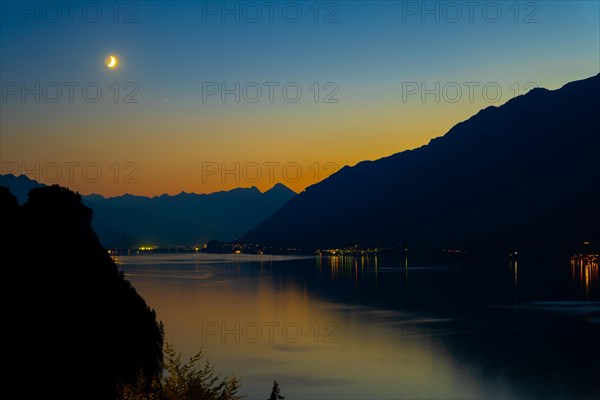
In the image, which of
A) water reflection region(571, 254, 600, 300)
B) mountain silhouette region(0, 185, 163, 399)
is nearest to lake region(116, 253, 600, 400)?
water reflection region(571, 254, 600, 300)

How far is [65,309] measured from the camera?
5238 cm

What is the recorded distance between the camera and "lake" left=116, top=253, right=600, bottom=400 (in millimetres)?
54656

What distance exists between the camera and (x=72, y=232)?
66562 mm

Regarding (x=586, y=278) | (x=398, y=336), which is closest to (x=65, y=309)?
(x=398, y=336)

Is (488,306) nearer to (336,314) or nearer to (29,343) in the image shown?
(336,314)

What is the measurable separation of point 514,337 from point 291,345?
25877mm

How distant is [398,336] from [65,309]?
137ft

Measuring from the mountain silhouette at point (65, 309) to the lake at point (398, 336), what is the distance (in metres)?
8.80

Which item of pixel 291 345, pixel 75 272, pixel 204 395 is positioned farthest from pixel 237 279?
pixel 204 395

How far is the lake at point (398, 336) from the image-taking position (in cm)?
5466

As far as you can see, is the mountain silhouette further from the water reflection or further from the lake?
the water reflection

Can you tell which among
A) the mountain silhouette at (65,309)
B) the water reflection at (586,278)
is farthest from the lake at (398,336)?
the mountain silhouette at (65,309)

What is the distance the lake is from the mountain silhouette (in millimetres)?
8797

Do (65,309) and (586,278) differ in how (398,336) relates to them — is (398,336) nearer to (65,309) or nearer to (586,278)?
(65,309)
